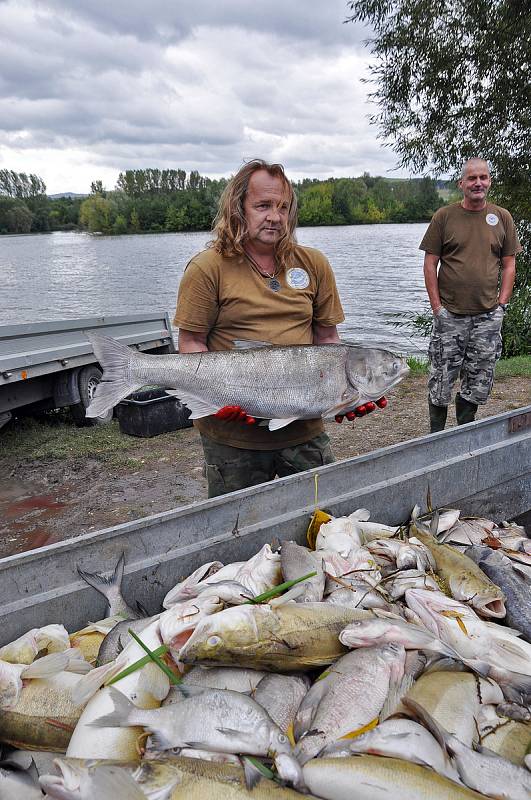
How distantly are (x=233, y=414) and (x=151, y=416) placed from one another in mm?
4919

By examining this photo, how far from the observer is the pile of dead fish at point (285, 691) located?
1582 millimetres

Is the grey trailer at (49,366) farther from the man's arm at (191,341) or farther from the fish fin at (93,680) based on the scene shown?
the fish fin at (93,680)

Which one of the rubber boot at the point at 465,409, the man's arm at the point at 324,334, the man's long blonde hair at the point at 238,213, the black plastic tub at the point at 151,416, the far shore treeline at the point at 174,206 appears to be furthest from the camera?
the far shore treeline at the point at 174,206

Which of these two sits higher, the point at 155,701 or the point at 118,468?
the point at 155,701

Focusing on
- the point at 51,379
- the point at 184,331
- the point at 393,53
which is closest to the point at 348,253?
the point at 393,53

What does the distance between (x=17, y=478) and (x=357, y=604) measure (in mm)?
5373

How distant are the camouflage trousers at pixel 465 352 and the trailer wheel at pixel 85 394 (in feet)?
14.6

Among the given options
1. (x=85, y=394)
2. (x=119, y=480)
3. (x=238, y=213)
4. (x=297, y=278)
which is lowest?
(x=119, y=480)

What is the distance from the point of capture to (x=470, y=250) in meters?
5.82

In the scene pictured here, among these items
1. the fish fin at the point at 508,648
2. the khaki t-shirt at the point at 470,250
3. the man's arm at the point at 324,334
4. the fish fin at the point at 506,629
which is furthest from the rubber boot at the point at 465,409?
the fish fin at the point at 508,648

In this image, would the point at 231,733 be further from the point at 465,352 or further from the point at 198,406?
the point at 465,352

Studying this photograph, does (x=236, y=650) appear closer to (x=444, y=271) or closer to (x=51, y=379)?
(x=444, y=271)

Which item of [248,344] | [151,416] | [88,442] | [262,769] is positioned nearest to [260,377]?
[248,344]

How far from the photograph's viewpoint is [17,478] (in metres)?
6.75
